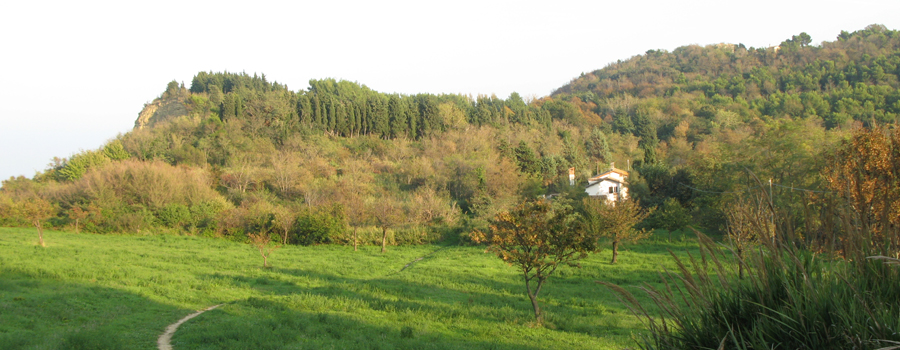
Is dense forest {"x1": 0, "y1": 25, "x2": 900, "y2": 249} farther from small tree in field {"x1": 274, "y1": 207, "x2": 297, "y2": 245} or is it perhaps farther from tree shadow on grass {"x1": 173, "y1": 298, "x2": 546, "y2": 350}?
tree shadow on grass {"x1": 173, "y1": 298, "x2": 546, "y2": 350}

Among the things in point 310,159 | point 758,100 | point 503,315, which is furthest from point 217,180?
point 758,100

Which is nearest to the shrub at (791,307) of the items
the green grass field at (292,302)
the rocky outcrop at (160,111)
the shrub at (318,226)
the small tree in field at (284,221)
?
the green grass field at (292,302)

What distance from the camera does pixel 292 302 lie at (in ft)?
49.6

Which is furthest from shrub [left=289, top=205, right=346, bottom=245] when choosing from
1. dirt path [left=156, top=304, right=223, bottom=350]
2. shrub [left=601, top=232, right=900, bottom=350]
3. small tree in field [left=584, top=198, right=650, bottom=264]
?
shrub [left=601, top=232, right=900, bottom=350]

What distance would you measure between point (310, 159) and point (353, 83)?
211 feet

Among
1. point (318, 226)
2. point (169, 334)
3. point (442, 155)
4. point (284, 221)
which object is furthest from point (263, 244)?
point (442, 155)

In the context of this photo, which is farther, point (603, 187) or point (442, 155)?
point (442, 155)

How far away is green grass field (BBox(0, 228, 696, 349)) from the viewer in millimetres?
10539

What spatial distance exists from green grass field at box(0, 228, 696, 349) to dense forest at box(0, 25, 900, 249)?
6631mm

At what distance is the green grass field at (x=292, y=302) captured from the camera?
10.5 m

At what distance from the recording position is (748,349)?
11.1ft

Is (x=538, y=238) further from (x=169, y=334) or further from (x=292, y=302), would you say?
(x=169, y=334)

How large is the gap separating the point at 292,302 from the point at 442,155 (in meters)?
46.1

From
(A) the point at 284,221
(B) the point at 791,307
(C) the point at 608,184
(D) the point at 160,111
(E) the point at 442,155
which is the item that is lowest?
(A) the point at 284,221
